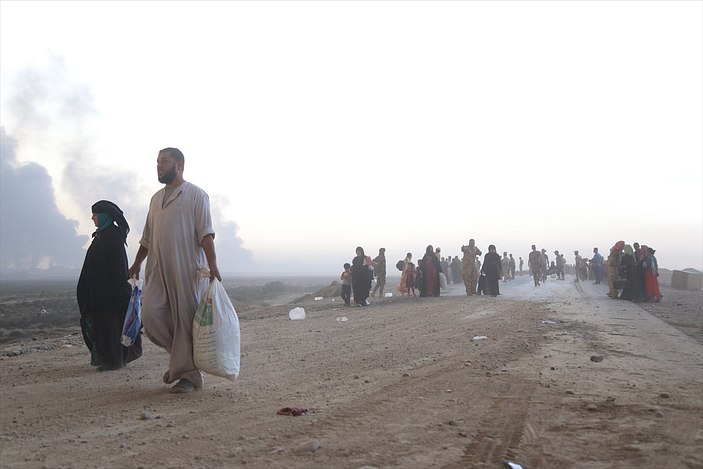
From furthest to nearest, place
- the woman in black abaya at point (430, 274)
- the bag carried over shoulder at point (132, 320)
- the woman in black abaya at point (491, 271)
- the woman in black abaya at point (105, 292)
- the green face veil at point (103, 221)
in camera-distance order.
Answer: the woman in black abaya at point (430, 274), the woman in black abaya at point (491, 271), the green face veil at point (103, 221), the woman in black abaya at point (105, 292), the bag carried over shoulder at point (132, 320)

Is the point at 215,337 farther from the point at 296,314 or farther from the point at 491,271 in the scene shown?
the point at 491,271

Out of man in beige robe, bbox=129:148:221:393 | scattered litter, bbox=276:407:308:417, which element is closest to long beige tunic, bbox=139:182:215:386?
man in beige robe, bbox=129:148:221:393

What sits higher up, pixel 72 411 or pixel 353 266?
pixel 353 266

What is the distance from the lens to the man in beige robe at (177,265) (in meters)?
4.85

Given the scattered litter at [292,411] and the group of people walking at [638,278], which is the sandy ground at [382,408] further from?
the group of people walking at [638,278]

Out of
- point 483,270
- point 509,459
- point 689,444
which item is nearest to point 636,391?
point 689,444

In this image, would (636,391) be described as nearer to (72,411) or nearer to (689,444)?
(689,444)

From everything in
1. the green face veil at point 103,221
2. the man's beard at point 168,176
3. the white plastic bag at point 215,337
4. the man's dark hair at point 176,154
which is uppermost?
the man's dark hair at point 176,154

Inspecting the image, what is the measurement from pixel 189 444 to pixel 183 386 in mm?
1492

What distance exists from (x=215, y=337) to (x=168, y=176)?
1507 mm

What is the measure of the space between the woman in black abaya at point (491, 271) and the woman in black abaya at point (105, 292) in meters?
15.0

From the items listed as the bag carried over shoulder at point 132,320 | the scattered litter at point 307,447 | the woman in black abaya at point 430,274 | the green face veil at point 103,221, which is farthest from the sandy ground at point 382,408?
the woman in black abaya at point 430,274

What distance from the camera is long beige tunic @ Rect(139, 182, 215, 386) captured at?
191 inches

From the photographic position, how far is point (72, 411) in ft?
13.8
